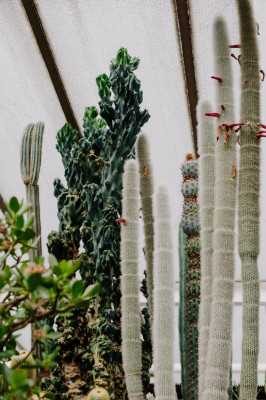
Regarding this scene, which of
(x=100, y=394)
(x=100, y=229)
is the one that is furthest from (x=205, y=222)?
(x=100, y=394)

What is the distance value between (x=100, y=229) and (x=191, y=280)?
1.29ft

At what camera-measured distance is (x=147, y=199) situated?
2029 millimetres

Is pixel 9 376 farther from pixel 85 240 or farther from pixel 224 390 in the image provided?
pixel 85 240

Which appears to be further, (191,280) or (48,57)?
(48,57)

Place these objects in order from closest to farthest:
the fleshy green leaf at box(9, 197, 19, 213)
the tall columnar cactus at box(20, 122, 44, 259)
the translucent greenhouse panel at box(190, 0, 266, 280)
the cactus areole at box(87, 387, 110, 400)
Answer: the fleshy green leaf at box(9, 197, 19, 213), the cactus areole at box(87, 387, 110, 400), the tall columnar cactus at box(20, 122, 44, 259), the translucent greenhouse panel at box(190, 0, 266, 280)

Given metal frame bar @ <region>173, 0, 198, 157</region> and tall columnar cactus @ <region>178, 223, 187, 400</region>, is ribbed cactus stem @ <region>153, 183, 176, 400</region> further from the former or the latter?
metal frame bar @ <region>173, 0, 198, 157</region>

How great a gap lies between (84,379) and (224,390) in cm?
66

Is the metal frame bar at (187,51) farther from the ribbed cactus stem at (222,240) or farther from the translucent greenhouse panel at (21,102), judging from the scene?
the ribbed cactus stem at (222,240)

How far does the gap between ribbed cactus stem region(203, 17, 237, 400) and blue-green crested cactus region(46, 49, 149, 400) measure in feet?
1.34

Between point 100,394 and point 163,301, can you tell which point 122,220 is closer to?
point 163,301

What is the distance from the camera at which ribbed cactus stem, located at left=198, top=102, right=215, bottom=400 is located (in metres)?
1.64

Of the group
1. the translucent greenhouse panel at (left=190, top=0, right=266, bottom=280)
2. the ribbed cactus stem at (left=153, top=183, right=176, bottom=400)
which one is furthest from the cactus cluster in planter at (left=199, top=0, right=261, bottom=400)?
the translucent greenhouse panel at (left=190, top=0, right=266, bottom=280)

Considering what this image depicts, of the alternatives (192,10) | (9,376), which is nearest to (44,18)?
(192,10)

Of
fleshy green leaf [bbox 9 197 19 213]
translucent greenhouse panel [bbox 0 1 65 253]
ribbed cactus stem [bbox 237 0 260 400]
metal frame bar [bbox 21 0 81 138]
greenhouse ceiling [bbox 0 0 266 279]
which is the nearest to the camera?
fleshy green leaf [bbox 9 197 19 213]
